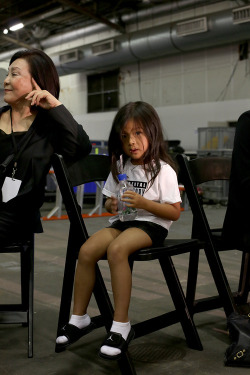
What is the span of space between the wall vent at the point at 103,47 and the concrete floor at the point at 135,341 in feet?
24.7

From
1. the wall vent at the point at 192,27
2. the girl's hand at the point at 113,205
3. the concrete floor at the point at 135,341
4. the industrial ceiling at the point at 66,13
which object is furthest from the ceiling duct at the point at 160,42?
the girl's hand at the point at 113,205

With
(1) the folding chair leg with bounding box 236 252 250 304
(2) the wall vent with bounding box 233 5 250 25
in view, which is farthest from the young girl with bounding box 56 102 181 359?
(2) the wall vent with bounding box 233 5 250 25

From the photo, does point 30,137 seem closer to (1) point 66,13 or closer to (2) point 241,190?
(2) point 241,190

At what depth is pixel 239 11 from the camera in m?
7.57

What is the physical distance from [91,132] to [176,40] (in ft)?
12.0

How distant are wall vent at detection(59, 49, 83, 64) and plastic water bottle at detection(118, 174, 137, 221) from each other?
30.7ft

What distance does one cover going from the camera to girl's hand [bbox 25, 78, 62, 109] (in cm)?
169

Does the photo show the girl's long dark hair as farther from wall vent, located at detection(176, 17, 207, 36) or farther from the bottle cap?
wall vent, located at detection(176, 17, 207, 36)

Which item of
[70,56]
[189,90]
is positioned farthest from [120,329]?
[70,56]

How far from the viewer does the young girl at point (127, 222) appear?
1.42m

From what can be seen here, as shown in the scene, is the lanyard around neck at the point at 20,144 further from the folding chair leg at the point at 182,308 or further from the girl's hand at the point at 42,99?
the folding chair leg at the point at 182,308

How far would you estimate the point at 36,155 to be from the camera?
171 centimetres

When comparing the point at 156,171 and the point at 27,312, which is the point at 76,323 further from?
the point at 156,171

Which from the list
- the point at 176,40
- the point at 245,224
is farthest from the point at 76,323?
the point at 176,40
